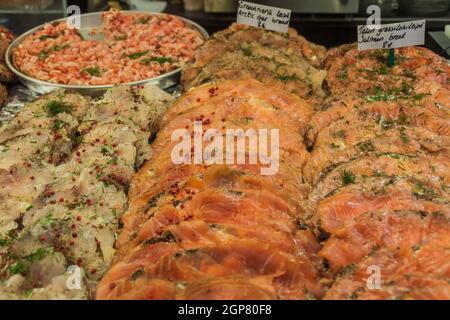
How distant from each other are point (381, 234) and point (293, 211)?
0.62 meters

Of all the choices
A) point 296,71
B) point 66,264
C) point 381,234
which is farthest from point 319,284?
point 296,71

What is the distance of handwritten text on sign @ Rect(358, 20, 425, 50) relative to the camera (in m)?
4.52

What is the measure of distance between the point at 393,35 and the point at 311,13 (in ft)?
9.62

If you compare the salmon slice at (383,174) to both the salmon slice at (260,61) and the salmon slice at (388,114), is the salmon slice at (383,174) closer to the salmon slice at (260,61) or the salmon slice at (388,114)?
the salmon slice at (388,114)

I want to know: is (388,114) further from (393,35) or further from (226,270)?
(226,270)

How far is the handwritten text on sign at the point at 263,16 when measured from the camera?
5145 mm

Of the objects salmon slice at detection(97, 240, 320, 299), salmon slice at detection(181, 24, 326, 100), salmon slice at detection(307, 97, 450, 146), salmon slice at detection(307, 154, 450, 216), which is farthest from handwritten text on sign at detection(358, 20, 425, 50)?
salmon slice at detection(97, 240, 320, 299)

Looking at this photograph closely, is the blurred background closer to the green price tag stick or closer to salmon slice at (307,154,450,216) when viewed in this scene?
the green price tag stick

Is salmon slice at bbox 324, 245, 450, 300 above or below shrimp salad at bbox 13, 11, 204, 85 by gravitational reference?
above

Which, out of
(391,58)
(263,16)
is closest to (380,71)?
(391,58)

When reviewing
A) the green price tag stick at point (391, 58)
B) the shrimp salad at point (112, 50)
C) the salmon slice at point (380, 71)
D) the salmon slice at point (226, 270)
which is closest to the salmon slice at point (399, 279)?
the salmon slice at point (226, 270)

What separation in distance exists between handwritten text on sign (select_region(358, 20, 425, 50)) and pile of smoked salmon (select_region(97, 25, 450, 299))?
309 mm

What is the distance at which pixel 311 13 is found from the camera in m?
7.38
